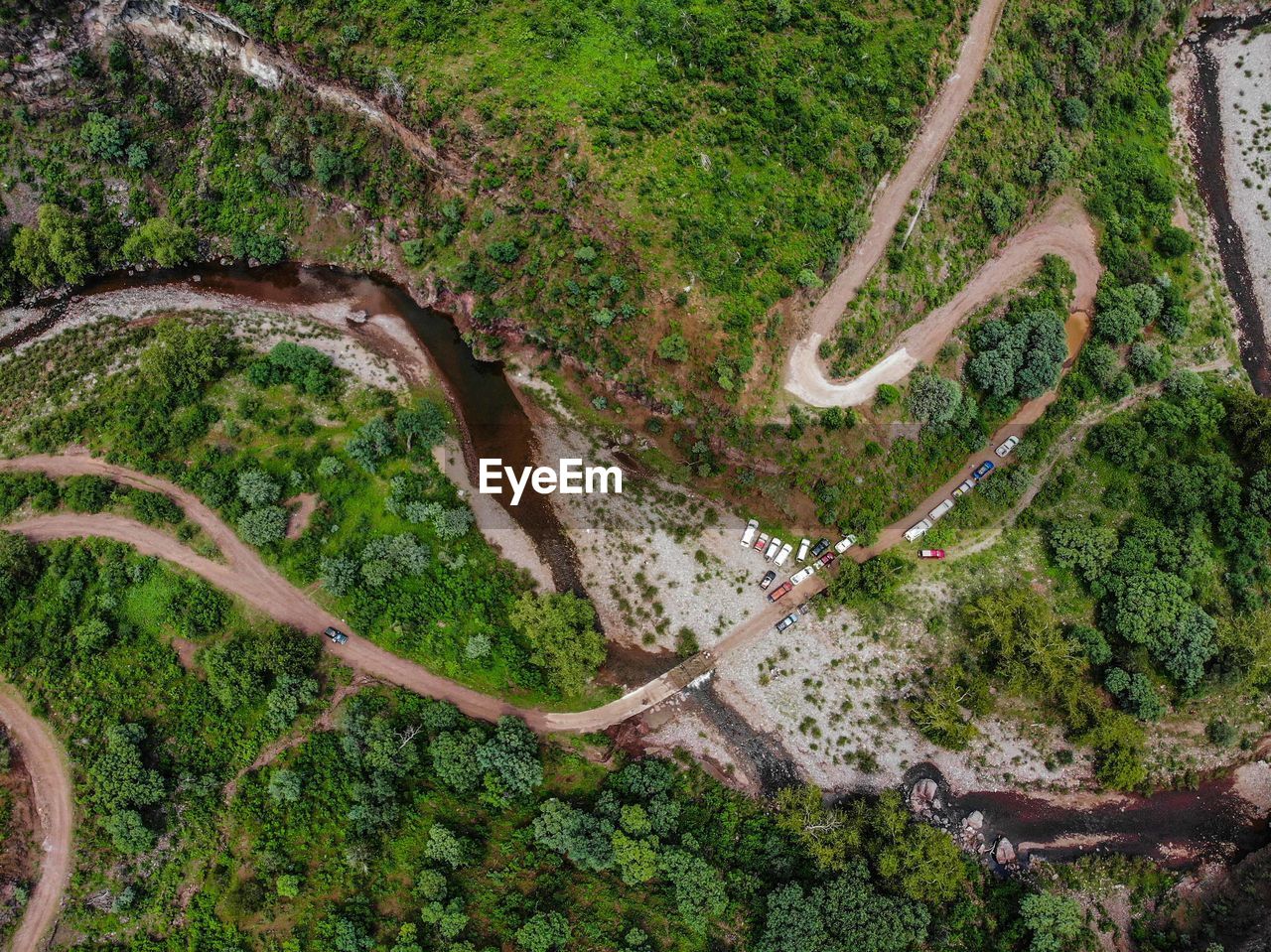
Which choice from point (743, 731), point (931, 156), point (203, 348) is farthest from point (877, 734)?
point (203, 348)

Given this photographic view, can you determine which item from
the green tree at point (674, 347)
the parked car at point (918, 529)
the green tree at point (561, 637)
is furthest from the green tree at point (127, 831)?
the parked car at point (918, 529)

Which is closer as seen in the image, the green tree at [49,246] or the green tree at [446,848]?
the green tree at [446,848]

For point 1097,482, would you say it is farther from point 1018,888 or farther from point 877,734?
point 1018,888

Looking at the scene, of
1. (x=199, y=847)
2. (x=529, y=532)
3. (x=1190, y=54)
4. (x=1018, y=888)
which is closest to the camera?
(x=199, y=847)

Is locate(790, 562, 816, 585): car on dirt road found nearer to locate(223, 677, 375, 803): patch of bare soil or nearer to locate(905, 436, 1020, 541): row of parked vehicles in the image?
locate(905, 436, 1020, 541): row of parked vehicles

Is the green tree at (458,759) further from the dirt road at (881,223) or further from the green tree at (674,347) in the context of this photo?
the dirt road at (881,223)

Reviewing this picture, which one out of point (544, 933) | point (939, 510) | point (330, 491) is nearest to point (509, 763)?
point (544, 933)
